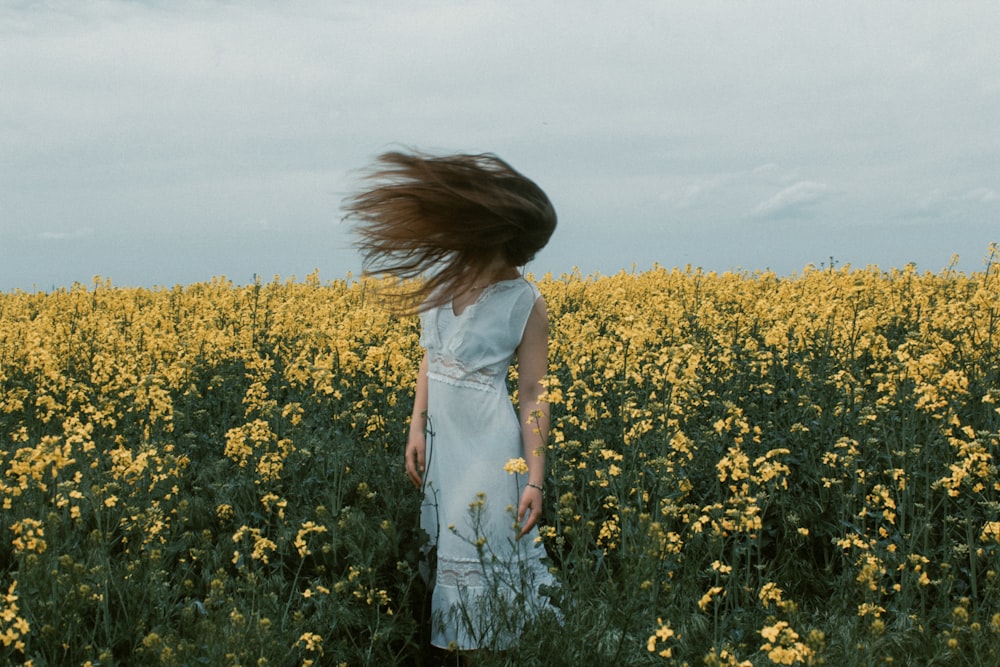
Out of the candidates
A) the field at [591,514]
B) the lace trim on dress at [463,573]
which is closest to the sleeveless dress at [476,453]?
the lace trim on dress at [463,573]

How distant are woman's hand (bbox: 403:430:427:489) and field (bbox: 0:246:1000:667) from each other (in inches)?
10.5

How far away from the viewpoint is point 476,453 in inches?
138

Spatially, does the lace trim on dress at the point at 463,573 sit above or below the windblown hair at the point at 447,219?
below

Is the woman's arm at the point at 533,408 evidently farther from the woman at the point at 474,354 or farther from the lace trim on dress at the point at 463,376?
the lace trim on dress at the point at 463,376

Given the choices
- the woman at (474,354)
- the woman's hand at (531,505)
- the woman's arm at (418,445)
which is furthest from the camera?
the woman's arm at (418,445)

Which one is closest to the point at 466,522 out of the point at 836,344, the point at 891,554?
the point at 891,554

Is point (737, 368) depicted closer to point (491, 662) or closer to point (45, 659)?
point (491, 662)

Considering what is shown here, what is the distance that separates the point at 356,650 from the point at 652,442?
5.65 ft

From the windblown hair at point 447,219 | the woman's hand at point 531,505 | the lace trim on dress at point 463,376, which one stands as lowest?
the woman's hand at point 531,505

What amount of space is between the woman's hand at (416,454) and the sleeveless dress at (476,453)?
0.07 meters

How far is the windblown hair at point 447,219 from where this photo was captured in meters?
3.48

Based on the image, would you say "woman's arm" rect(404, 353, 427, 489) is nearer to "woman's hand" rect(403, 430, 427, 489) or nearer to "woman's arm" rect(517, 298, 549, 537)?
"woman's hand" rect(403, 430, 427, 489)

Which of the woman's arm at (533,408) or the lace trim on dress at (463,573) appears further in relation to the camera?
the lace trim on dress at (463,573)

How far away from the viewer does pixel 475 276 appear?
3615 millimetres
